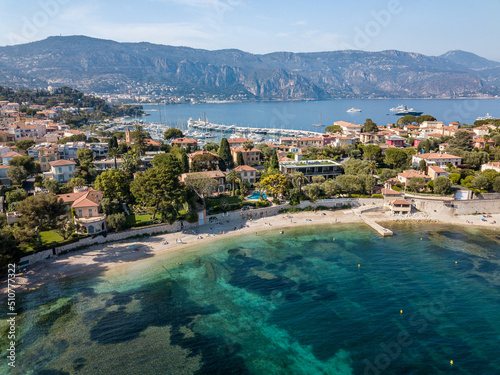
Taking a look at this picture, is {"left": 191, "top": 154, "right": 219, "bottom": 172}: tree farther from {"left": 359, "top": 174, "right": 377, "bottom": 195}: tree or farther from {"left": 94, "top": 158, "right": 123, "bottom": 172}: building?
{"left": 359, "top": 174, "right": 377, "bottom": 195}: tree

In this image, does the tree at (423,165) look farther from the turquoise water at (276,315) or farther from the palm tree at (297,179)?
the turquoise water at (276,315)

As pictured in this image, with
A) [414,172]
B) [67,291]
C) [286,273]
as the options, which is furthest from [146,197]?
[414,172]

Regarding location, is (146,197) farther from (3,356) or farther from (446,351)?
(446,351)

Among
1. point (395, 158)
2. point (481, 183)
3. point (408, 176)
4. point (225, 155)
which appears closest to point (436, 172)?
point (408, 176)

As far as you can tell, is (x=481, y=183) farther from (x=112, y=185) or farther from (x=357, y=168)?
(x=112, y=185)

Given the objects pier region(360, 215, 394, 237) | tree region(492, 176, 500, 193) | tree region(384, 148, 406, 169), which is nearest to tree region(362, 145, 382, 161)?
tree region(384, 148, 406, 169)

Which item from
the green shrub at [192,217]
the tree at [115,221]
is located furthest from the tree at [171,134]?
the tree at [115,221]
